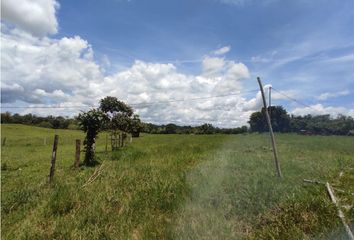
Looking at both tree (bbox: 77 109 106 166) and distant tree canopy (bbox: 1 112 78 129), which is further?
distant tree canopy (bbox: 1 112 78 129)

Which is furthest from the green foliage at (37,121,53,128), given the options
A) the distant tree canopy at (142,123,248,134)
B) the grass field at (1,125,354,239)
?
the grass field at (1,125,354,239)

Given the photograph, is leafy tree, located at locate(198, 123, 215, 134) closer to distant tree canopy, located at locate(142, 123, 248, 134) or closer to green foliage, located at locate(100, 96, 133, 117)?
distant tree canopy, located at locate(142, 123, 248, 134)

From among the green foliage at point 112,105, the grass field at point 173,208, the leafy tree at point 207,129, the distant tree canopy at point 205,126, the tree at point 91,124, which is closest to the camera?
the grass field at point 173,208

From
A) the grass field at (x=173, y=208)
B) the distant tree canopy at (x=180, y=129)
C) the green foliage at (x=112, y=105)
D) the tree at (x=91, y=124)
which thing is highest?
the green foliage at (x=112, y=105)

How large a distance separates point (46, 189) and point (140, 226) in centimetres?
392

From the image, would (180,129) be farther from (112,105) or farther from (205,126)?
(112,105)

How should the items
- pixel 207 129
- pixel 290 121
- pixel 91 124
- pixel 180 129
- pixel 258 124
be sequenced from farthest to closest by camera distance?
pixel 180 129 < pixel 207 129 < pixel 290 121 < pixel 258 124 < pixel 91 124

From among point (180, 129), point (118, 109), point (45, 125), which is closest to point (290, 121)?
point (118, 109)

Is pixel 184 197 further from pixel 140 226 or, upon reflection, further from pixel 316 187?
pixel 316 187

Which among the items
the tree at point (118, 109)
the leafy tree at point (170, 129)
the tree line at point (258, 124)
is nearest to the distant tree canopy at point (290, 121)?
the tree line at point (258, 124)

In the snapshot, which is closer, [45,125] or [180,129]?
[45,125]

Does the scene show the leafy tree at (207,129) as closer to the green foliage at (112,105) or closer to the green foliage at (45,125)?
the green foliage at (112,105)

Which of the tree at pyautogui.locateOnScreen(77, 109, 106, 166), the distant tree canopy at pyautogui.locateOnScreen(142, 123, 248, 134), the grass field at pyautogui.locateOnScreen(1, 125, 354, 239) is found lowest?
the grass field at pyautogui.locateOnScreen(1, 125, 354, 239)

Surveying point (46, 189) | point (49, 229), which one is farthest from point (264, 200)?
point (46, 189)
